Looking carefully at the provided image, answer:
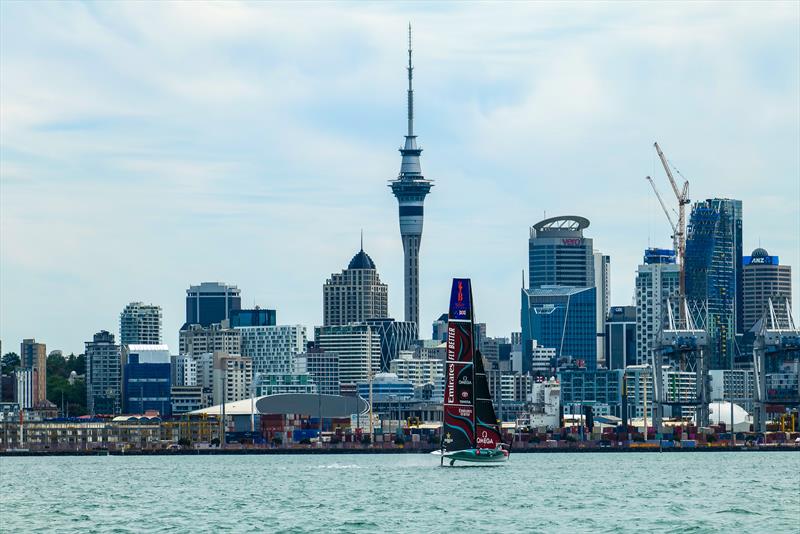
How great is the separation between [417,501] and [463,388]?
2752 centimetres

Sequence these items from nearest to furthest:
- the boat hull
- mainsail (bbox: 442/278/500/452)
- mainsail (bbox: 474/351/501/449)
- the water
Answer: the water → mainsail (bbox: 442/278/500/452) → the boat hull → mainsail (bbox: 474/351/501/449)

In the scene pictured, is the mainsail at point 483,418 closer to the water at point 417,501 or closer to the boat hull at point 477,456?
the boat hull at point 477,456

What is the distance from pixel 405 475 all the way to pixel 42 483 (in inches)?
975

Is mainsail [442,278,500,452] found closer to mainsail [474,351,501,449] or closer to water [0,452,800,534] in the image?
mainsail [474,351,501,449]

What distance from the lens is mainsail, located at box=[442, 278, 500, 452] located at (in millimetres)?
114688

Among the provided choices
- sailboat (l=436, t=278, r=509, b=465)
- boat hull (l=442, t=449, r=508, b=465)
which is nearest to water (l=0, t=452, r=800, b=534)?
boat hull (l=442, t=449, r=508, b=465)

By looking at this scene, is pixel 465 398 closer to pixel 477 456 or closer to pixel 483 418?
pixel 483 418

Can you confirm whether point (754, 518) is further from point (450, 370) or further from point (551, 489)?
point (450, 370)

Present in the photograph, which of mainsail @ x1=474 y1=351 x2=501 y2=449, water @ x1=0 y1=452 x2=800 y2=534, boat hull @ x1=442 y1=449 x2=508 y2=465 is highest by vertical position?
mainsail @ x1=474 y1=351 x2=501 y2=449

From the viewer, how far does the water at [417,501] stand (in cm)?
7512

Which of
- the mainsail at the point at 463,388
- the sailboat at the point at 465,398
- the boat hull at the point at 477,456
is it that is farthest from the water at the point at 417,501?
the mainsail at the point at 463,388

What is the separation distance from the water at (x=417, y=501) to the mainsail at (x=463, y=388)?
2.36 metres

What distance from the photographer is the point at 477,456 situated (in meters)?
121

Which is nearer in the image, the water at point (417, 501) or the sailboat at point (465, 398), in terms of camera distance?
the water at point (417, 501)
